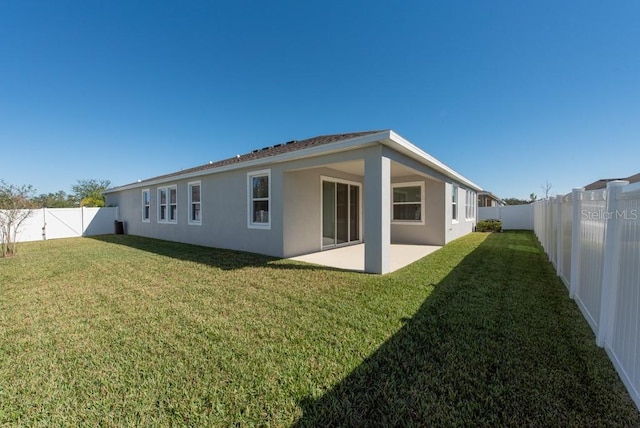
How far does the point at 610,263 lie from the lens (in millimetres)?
2436

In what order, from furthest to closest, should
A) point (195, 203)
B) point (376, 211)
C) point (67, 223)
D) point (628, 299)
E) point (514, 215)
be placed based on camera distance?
1. point (514, 215)
2. point (67, 223)
3. point (195, 203)
4. point (376, 211)
5. point (628, 299)

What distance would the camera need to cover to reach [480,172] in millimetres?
22125

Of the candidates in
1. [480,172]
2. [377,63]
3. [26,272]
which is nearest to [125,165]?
[26,272]

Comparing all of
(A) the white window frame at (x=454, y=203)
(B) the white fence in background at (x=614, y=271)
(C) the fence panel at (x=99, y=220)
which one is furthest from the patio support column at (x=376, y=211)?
(C) the fence panel at (x=99, y=220)

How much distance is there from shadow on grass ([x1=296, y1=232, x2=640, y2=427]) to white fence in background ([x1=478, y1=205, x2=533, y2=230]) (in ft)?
60.8

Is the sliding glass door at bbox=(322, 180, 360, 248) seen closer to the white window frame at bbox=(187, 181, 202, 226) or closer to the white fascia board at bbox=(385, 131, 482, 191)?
the white fascia board at bbox=(385, 131, 482, 191)

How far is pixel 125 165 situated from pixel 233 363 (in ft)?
92.5

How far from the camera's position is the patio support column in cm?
558

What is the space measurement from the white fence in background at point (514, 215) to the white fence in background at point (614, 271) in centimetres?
1837

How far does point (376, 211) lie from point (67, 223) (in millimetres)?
19272

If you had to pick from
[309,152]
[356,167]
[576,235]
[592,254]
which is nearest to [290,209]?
[309,152]

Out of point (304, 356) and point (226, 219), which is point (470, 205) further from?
point (304, 356)

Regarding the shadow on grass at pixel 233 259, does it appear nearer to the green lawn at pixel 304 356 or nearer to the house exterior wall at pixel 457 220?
the green lawn at pixel 304 356

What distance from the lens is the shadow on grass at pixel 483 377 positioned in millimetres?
1787
